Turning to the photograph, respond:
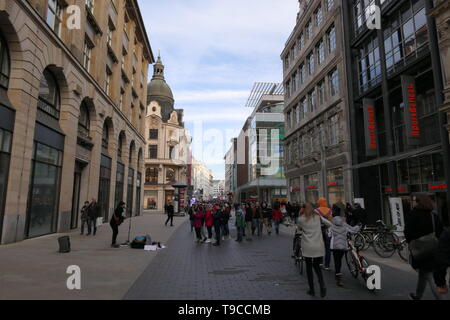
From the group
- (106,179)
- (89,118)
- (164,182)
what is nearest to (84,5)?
(89,118)

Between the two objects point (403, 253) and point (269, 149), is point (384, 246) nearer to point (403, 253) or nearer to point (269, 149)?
point (403, 253)

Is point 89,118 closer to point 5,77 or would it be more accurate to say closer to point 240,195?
point 5,77

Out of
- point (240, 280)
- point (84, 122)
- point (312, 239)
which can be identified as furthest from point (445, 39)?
point (84, 122)

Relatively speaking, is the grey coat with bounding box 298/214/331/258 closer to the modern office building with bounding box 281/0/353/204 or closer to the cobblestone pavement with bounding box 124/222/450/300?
the cobblestone pavement with bounding box 124/222/450/300

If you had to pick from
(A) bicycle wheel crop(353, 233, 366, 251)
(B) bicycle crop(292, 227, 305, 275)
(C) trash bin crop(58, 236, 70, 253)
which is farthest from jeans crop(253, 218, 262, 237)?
(C) trash bin crop(58, 236, 70, 253)

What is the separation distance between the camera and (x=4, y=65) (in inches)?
459

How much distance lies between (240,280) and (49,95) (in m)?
14.0

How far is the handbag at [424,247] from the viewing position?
4.93 metres

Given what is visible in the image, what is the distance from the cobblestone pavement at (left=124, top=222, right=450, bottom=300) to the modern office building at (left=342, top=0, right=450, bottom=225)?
861cm

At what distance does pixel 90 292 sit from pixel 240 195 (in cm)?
8244

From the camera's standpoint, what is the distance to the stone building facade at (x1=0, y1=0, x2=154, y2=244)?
1147 cm

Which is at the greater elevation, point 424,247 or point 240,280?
point 424,247

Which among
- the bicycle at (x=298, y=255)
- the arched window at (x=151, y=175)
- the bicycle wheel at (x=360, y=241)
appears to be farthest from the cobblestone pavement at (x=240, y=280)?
the arched window at (x=151, y=175)

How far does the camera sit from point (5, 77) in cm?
1159
